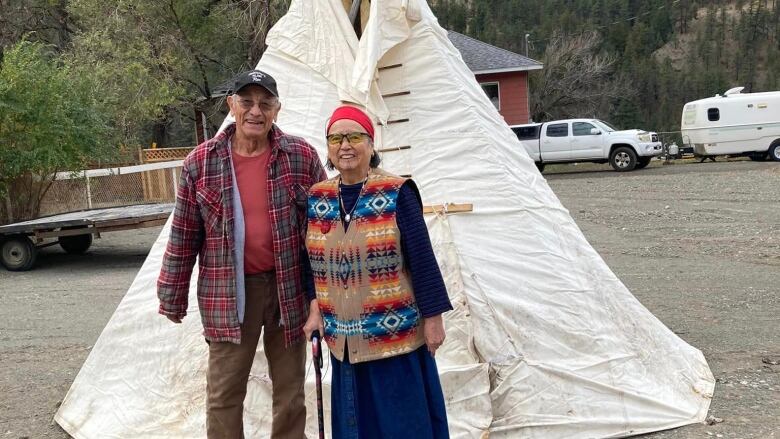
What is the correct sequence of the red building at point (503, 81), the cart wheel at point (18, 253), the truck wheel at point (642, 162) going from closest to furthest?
1. the cart wheel at point (18, 253)
2. the truck wheel at point (642, 162)
3. the red building at point (503, 81)

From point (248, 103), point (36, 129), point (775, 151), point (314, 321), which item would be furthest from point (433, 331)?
point (775, 151)

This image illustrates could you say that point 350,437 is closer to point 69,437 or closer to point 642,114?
point 69,437

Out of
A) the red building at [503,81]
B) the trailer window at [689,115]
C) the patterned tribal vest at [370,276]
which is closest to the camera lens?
the patterned tribal vest at [370,276]

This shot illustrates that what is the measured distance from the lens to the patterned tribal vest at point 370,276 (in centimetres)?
264

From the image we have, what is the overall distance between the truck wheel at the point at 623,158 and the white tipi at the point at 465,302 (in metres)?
17.4

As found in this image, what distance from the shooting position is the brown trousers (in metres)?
2.99

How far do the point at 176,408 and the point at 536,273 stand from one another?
2124mm

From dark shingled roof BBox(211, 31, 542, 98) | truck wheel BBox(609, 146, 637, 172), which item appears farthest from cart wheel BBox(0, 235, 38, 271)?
truck wheel BBox(609, 146, 637, 172)

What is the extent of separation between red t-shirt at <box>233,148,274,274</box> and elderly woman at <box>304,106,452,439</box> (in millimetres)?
275

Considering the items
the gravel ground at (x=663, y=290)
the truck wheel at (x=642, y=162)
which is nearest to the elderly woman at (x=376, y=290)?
the gravel ground at (x=663, y=290)

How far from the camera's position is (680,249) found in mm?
9836

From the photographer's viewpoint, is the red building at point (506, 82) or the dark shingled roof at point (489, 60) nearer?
the dark shingled roof at point (489, 60)

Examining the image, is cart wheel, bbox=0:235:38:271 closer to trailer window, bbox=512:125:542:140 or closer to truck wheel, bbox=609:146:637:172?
trailer window, bbox=512:125:542:140

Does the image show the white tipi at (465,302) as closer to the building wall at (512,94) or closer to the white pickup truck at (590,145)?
the white pickup truck at (590,145)
